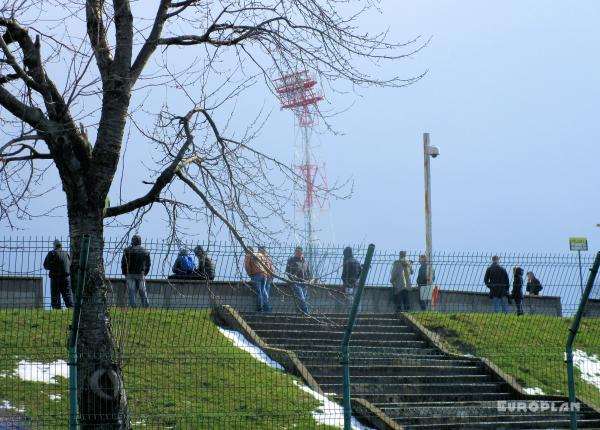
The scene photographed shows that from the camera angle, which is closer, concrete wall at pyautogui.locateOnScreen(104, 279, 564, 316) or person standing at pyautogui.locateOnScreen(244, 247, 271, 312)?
person standing at pyautogui.locateOnScreen(244, 247, 271, 312)

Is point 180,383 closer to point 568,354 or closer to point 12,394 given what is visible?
point 12,394

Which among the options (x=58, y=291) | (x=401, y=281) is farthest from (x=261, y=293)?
(x=58, y=291)

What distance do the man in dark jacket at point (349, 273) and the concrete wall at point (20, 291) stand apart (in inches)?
144

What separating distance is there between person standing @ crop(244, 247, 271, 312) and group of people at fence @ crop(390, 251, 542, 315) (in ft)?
5.56

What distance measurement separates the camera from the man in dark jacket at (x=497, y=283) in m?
16.2

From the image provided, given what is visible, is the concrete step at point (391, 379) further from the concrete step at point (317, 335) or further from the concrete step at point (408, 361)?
the concrete step at point (317, 335)

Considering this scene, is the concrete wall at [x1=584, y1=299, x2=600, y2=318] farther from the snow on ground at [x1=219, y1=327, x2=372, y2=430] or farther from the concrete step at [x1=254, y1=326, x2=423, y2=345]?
the snow on ground at [x1=219, y1=327, x2=372, y2=430]

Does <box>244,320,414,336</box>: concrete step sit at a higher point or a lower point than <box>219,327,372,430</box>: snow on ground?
higher

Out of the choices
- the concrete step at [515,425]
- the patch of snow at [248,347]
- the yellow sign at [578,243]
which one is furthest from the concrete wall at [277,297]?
the yellow sign at [578,243]

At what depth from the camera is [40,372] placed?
15.5 meters

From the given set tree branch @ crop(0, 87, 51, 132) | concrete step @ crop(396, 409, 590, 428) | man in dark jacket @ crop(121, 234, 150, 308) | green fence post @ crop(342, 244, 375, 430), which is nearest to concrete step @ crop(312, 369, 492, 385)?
concrete step @ crop(396, 409, 590, 428)

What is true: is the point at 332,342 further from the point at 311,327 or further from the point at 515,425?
the point at 515,425

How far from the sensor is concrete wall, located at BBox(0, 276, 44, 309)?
44.7 feet

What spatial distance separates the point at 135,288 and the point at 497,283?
545 cm
